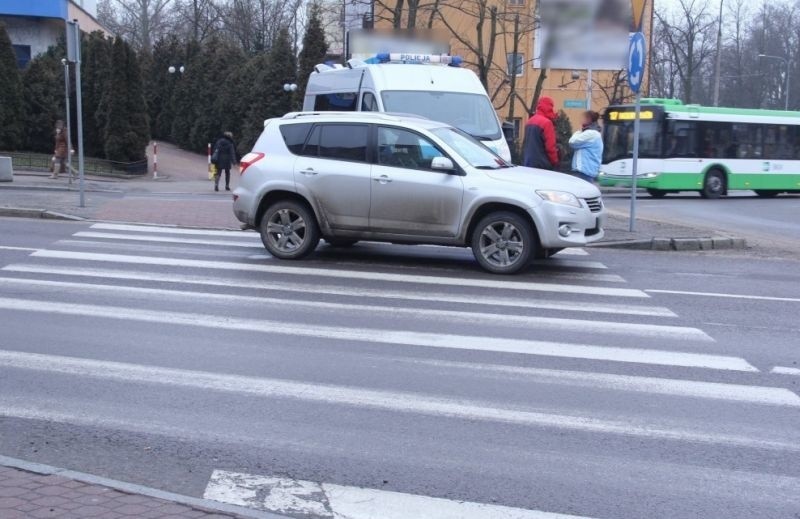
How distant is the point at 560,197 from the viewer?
11.6 meters

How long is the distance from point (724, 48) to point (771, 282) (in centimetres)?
5999

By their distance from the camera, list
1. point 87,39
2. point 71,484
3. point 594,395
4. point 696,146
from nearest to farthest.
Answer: point 71,484 < point 594,395 < point 696,146 < point 87,39

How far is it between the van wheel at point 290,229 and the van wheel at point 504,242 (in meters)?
2.18

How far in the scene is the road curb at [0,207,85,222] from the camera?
55.6ft

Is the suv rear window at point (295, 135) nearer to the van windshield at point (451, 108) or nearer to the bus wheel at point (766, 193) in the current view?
the van windshield at point (451, 108)

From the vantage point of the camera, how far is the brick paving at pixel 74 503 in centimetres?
455

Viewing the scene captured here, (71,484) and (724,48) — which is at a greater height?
(724,48)

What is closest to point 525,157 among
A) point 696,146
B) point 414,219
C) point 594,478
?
point 414,219

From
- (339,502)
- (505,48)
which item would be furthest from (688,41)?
(339,502)

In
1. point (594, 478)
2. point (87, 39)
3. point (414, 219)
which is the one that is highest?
point (87, 39)

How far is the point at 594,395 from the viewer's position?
6867 mm

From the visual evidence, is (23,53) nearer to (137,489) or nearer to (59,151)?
(59,151)

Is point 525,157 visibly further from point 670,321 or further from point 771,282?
point 670,321

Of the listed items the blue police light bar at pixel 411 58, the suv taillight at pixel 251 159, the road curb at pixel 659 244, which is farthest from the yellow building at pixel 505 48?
the suv taillight at pixel 251 159
